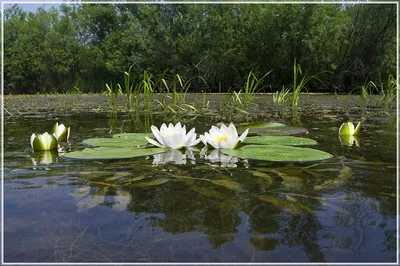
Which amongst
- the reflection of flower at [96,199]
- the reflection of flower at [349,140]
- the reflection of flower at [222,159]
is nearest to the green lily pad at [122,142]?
the reflection of flower at [222,159]

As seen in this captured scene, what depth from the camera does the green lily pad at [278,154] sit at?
1.21m

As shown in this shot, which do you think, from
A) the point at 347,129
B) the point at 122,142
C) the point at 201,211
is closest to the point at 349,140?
the point at 347,129

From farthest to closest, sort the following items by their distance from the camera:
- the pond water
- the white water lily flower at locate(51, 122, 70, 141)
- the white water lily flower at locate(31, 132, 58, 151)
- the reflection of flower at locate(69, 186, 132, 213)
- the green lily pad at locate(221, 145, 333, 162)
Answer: the white water lily flower at locate(51, 122, 70, 141) < the white water lily flower at locate(31, 132, 58, 151) < the green lily pad at locate(221, 145, 333, 162) < the reflection of flower at locate(69, 186, 132, 213) < the pond water

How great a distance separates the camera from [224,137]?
1.47 m

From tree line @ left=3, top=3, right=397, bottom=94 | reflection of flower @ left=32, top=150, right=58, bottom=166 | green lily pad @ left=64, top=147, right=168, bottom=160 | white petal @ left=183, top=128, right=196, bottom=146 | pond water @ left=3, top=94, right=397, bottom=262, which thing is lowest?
pond water @ left=3, top=94, right=397, bottom=262

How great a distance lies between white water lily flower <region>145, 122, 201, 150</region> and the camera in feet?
4.76

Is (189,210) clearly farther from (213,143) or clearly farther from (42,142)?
(42,142)

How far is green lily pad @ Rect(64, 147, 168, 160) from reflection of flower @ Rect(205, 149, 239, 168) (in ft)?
0.69

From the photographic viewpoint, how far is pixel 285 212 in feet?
2.42

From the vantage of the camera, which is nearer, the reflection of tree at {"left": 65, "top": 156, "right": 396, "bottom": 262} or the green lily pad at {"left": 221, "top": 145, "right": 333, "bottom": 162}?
the reflection of tree at {"left": 65, "top": 156, "right": 396, "bottom": 262}

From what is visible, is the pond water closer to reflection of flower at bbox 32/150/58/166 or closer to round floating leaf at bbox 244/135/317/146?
reflection of flower at bbox 32/150/58/166

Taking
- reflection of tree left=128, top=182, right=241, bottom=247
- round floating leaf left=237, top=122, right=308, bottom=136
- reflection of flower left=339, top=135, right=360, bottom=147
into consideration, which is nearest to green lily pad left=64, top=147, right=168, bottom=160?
reflection of tree left=128, top=182, right=241, bottom=247

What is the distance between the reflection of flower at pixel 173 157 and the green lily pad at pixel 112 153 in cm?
2

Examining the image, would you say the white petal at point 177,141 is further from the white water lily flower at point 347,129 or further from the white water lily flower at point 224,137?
the white water lily flower at point 347,129
